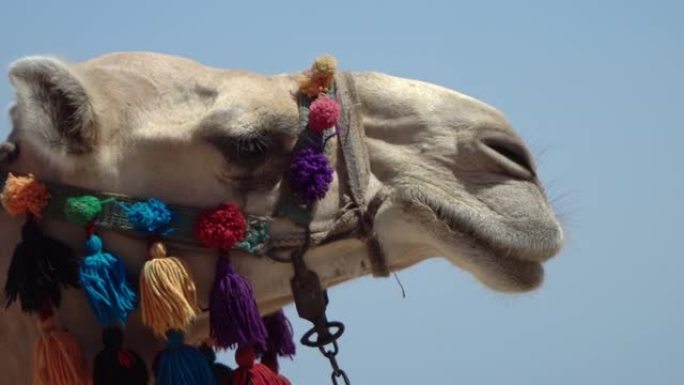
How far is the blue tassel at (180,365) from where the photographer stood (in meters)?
3.72

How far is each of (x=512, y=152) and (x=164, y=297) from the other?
1346 mm

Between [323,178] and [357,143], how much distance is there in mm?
249

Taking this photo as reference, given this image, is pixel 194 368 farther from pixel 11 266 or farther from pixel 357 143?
pixel 357 143

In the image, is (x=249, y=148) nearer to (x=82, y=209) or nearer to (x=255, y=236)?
(x=255, y=236)

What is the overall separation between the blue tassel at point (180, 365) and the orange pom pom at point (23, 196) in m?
0.63

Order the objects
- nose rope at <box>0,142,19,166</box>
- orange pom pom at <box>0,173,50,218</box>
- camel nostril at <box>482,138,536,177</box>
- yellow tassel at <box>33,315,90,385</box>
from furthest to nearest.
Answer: camel nostril at <box>482,138,536,177</box>
nose rope at <box>0,142,19,166</box>
orange pom pom at <box>0,173,50,218</box>
yellow tassel at <box>33,315,90,385</box>

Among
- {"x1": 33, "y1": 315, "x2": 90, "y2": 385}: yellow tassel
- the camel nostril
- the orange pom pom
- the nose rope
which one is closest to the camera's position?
{"x1": 33, "y1": 315, "x2": 90, "y2": 385}: yellow tassel

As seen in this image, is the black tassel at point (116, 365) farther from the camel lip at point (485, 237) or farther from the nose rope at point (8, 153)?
the camel lip at point (485, 237)

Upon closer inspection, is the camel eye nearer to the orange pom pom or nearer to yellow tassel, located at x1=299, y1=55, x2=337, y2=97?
yellow tassel, located at x1=299, y1=55, x2=337, y2=97

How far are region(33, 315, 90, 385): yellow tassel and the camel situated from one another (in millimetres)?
109

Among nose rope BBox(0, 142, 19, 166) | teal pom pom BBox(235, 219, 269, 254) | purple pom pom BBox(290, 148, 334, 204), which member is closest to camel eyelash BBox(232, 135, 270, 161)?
purple pom pom BBox(290, 148, 334, 204)

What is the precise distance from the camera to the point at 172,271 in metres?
3.79

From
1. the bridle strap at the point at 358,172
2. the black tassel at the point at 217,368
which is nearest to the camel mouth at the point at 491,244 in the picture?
the bridle strap at the point at 358,172

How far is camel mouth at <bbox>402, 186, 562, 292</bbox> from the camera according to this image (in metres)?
3.90
